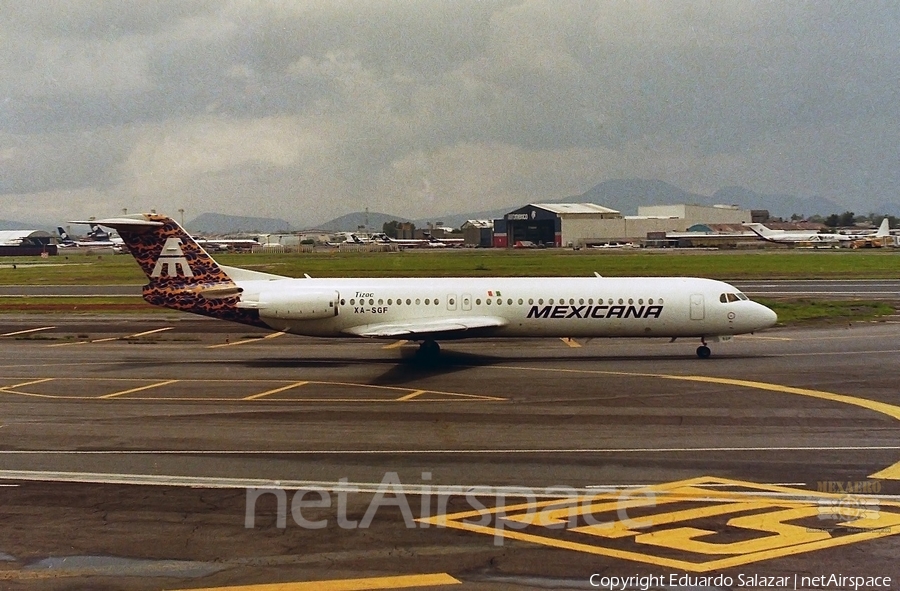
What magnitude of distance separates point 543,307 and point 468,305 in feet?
10.2

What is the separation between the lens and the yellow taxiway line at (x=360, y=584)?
11.0 meters

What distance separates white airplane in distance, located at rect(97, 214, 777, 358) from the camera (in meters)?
31.1

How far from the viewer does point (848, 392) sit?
24.2 meters

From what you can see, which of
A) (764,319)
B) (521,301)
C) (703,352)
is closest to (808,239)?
(764,319)

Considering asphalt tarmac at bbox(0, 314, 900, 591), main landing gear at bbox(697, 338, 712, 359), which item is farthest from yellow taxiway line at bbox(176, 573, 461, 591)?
main landing gear at bbox(697, 338, 712, 359)

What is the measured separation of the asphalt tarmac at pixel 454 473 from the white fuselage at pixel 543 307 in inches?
63.0

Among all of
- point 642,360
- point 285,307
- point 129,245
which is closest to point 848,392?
point 642,360

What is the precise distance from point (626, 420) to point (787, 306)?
1264 inches

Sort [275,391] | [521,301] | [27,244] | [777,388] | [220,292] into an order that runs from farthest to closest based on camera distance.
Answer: [27,244] → [220,292] → [521,301] → [275,391] → [777,388]

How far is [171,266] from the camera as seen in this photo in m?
33.2

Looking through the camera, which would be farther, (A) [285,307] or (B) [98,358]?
(B) [98,358]

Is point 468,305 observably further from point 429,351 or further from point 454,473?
point 454,473

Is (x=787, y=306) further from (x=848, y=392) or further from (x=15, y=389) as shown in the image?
(x=15, y=389)

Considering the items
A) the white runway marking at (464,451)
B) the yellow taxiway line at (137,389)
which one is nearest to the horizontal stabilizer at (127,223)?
the yellow taxiway line at (137,389)
